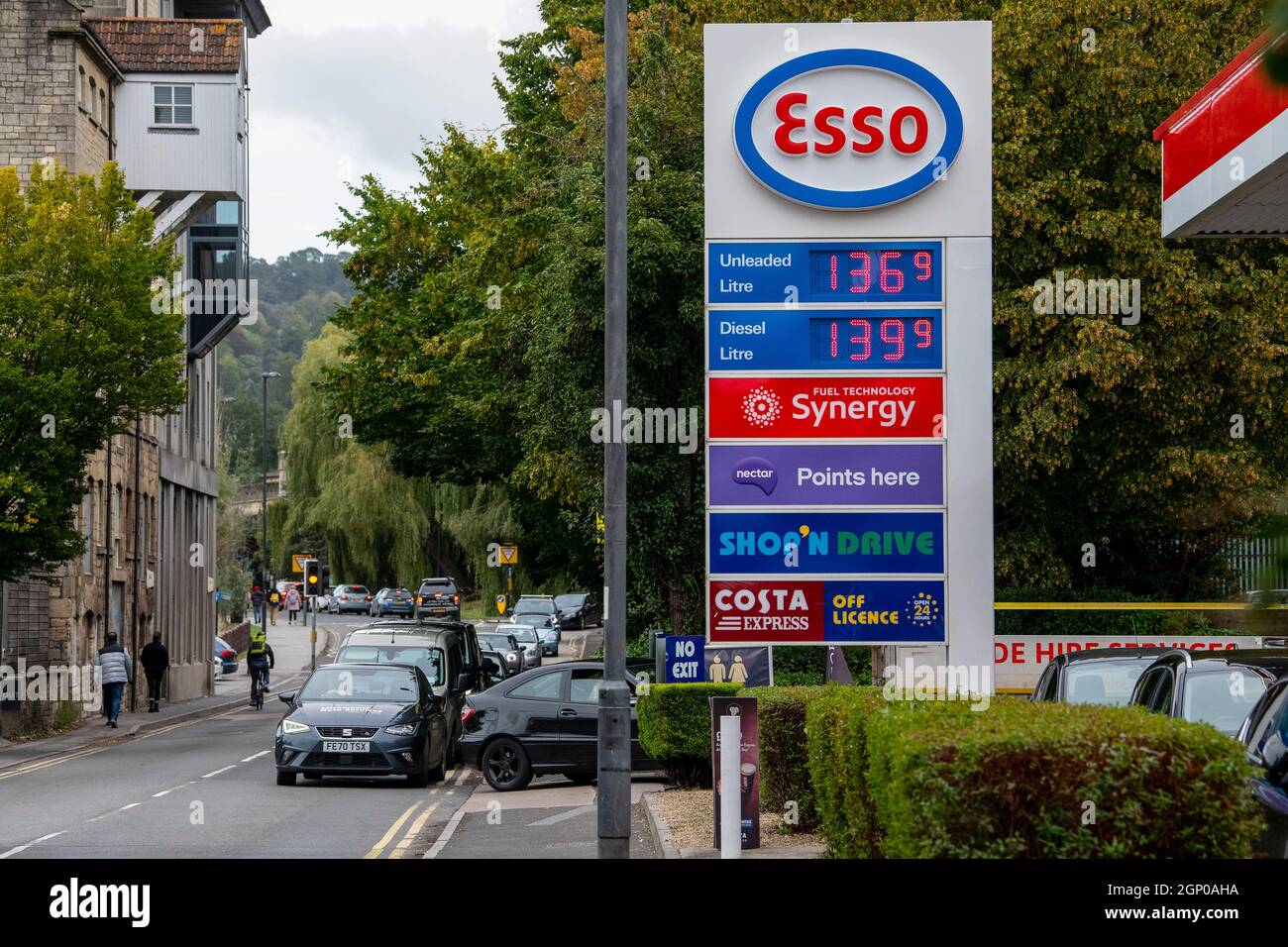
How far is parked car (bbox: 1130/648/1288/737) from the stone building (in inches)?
930

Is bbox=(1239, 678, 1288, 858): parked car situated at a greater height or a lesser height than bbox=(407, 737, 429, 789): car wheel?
greater

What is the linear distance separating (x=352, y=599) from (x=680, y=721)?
75.9 m

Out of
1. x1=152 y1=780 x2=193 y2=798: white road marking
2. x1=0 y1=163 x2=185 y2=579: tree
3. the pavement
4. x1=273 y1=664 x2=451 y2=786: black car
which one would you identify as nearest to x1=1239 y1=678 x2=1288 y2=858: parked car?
x1=273 y1=664 x2=451 y2=786: black car

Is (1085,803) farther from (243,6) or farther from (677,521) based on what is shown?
(243,6)

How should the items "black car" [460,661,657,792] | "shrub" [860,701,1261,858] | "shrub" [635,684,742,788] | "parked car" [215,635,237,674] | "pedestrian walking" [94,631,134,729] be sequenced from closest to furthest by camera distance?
"shrub" [860,701,1261,858] → "shrub" [635,684,742,788] → "black car" [460,661,657,792] → "pedestrian walking" [94,631,134,729] → "parked car" [215,635,237,674]

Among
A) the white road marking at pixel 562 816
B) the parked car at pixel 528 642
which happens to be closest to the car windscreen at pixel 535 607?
the parked car at pixel 528 642

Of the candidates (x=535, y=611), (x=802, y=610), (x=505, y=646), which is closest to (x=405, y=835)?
(x=802, y=610)

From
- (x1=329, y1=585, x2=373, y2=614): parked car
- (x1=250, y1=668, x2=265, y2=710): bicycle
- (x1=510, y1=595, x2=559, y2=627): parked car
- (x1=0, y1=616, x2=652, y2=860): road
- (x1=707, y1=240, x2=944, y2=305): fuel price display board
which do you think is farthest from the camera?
(x1=329, y1=585, x2=373, y2=614): parked car

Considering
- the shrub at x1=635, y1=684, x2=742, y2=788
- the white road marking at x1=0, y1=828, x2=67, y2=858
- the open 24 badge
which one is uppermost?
the open 24 badge

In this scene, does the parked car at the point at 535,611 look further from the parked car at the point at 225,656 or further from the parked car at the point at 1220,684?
the parked car at the point at 1220,684

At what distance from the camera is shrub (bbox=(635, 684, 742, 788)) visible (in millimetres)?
18172

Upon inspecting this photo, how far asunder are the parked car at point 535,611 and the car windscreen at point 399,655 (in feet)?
113

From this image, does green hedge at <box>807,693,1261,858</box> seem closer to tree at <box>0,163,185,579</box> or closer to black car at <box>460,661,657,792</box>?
black car at <box>460,661,657,792</box>

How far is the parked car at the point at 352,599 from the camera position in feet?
302
